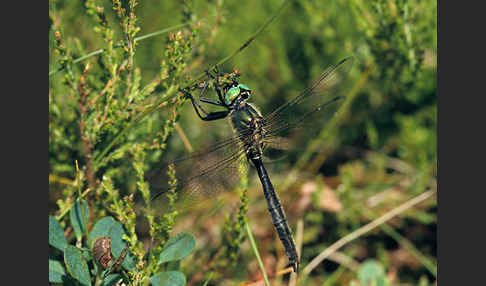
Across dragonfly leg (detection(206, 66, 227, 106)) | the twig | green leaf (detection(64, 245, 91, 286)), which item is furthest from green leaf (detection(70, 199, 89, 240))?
the twig

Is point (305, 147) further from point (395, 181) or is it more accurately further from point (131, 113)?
point (131, 113)

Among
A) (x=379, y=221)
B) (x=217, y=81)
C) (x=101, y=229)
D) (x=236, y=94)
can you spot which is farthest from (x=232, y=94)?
(x=379, y=221)

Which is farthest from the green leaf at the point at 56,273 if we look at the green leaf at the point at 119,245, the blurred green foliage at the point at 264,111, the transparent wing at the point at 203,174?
the transparent wing at the point at 203,174

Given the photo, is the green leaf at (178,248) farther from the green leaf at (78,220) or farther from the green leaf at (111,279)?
the green leaf at (78,220)

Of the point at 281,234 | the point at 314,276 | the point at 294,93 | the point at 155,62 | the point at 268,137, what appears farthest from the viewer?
the point at 155,62

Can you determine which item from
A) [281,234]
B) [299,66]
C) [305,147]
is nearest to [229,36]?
[299,66]
